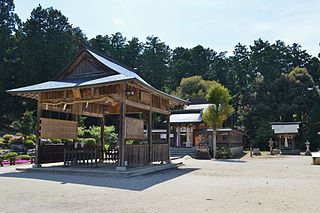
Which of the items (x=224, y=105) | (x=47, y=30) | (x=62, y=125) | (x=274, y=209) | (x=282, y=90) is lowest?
(x=274, y=209)

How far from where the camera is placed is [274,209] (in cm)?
641

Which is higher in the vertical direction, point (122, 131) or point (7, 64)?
point (7, 64)

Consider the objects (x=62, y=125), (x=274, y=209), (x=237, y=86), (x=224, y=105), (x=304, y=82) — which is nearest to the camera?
(x=274, y=209)

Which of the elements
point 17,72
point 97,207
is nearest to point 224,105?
point 97,207

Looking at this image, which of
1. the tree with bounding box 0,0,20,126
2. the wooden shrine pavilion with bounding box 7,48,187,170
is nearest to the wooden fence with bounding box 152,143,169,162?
the wooden shrine pavilion with bounding box 7,48,187,170

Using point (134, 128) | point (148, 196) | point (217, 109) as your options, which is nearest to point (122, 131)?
point (134, 128)

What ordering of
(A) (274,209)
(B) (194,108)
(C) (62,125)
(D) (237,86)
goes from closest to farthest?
(A) (274,209), (C) (62,125), (B) (194,108), (D) (237,86)

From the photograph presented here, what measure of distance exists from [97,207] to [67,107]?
10341 millimetres

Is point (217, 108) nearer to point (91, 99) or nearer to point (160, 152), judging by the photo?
point (160, 152)

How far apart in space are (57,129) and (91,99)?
2.88 metres

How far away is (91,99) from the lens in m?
13.3

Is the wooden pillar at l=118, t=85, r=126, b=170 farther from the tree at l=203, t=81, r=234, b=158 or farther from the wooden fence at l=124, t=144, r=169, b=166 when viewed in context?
the tree at l=203, t=81, r=234, b=158

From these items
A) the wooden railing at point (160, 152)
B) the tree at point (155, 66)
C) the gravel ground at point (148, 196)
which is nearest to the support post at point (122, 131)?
the gravel ground at point (148, 196)

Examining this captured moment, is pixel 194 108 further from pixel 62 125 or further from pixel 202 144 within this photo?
pixel 62 125
